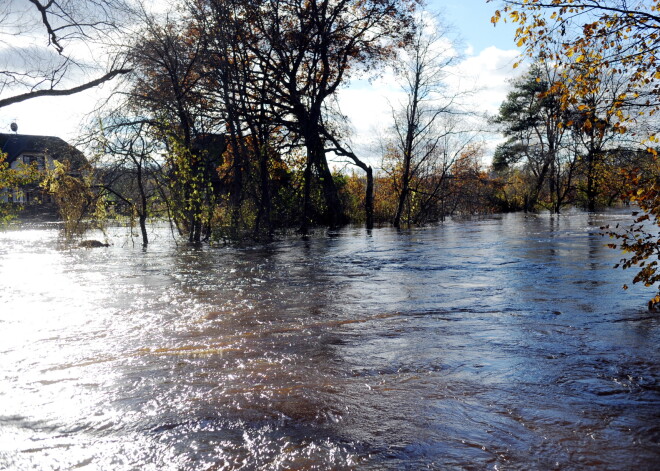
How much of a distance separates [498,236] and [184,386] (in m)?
14.5

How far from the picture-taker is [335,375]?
4051 millimetres

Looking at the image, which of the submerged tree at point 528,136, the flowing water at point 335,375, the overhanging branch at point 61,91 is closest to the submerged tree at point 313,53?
the overhanging branch at point 61,91

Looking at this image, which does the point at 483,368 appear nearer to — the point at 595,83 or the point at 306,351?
the point at 306,351

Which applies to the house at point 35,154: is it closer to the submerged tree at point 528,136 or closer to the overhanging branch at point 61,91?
the overhanging branch at point 61,91

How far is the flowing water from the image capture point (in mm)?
2885

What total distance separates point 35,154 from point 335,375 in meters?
65.7

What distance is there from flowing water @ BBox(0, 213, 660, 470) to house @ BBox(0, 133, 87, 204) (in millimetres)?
7360

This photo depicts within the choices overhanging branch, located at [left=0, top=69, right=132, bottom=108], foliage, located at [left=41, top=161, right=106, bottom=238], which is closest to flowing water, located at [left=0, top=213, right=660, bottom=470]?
overhanging branch, located at [left=0, top=69, right=132, bottom=108]

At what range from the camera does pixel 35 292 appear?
8.33m

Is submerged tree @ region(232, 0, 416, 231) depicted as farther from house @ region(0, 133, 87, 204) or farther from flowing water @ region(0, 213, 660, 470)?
flowing water @ region(0, 213, 660, 470)

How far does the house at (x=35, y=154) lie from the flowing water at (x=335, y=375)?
7.36m

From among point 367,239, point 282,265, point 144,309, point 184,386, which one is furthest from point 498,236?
point 184,386

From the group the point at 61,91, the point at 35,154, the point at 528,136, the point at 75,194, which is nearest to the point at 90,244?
the point at 75,194

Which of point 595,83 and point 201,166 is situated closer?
point 595,83
